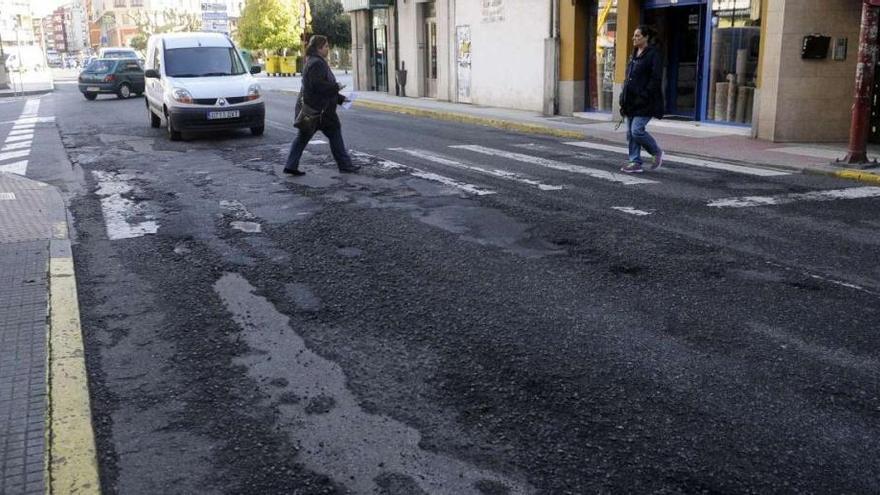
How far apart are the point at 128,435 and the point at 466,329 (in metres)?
2.05

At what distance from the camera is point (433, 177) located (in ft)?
35.1

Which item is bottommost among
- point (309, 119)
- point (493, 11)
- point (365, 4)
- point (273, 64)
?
point (309, 119)

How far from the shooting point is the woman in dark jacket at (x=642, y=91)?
35.6 feet

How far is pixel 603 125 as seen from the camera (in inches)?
701

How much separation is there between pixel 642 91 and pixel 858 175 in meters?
2.98

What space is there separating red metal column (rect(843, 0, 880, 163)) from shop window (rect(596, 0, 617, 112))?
8480 mm

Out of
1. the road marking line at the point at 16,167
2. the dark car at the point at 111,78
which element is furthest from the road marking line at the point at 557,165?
the dark car at the point at 111,78

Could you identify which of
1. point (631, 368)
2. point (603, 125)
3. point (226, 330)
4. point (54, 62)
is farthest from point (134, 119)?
point (54, 62)

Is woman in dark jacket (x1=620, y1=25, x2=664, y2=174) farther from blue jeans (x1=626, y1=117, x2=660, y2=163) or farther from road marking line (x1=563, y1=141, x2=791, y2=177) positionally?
road marking line (x1=563, y1=141, x2=791, y2=177)

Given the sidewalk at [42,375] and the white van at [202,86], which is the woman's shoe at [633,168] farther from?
the white van at [202,86]

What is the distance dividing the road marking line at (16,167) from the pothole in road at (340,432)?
9.01 m

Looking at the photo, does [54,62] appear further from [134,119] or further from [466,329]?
[466,329]

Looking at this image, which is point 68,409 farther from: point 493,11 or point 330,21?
point 330,21

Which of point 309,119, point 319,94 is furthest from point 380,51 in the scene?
point 309,119
